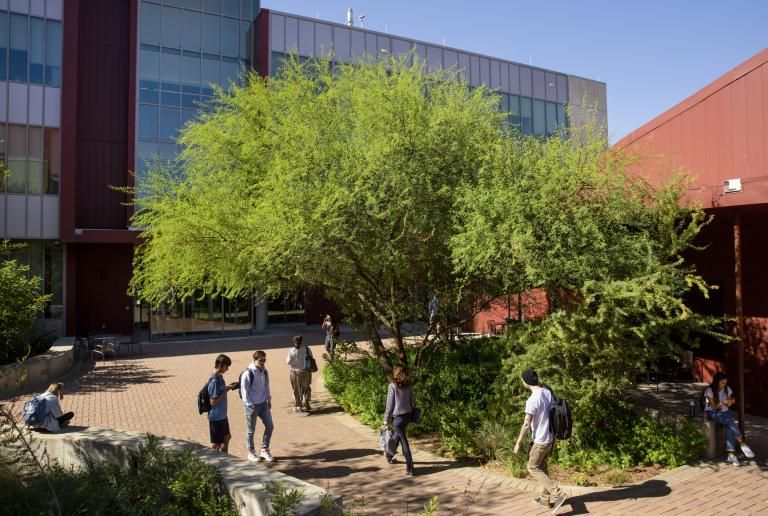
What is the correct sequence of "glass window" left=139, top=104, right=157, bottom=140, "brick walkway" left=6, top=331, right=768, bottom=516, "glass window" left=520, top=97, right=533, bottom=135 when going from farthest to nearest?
"glass window" left=520, top=97, right=533, bottom=135
"glass window" left=139, top=104, right=157, bottom=140
"brick walkway" left=6, top=331, right=768, bottom=516

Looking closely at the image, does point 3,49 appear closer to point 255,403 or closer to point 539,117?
point 255,403

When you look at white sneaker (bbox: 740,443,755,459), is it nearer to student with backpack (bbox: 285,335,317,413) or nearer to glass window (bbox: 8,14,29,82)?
student with backpack (bbox: 285,335,317,413)

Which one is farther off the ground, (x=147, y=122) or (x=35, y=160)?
(x=147, y=122)

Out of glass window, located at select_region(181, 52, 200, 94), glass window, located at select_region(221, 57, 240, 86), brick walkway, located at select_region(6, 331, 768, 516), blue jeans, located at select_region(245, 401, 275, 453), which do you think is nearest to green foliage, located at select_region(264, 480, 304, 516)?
brick walkway, located at select_region(6, 331, 768, 516)

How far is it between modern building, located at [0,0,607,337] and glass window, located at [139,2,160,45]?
0.14 feet

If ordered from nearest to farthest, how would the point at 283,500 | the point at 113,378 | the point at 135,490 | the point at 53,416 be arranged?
the point at 283,500
the point at 135,490
the point at 53,416
the point at 113,378

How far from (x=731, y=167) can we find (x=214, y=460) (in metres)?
10.0

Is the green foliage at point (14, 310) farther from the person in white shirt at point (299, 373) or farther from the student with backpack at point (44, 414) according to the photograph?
the person in white shirt at point (299, 373)

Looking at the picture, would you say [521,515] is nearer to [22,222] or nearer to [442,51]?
[22,222]

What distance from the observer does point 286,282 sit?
11.0 meters

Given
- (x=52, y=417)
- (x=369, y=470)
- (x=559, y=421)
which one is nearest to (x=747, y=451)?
(x=559, y=421)

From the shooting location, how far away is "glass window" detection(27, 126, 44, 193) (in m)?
22.2

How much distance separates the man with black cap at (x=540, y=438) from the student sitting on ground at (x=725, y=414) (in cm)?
303

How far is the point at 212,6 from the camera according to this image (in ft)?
87.8
